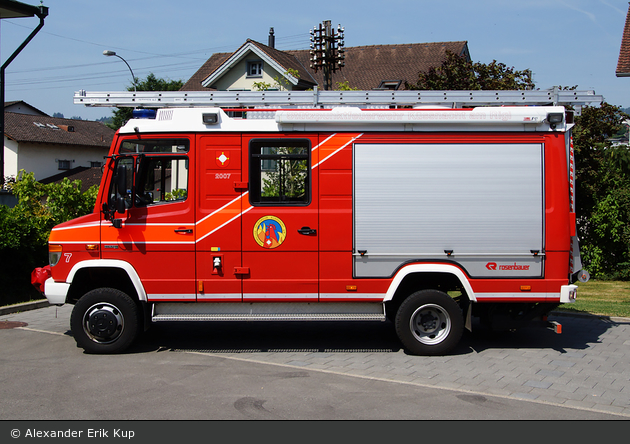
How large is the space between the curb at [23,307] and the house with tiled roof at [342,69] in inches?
960

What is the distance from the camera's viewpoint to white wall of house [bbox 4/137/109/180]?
4697 cm

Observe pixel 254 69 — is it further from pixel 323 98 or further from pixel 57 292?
pixel 57 292

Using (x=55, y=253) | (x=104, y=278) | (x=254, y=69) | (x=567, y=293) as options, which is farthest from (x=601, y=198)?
(x=254, y=69)

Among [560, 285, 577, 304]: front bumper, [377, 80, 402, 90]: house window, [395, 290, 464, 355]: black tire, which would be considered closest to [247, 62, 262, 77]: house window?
[377, 80, 402, 90]: house window

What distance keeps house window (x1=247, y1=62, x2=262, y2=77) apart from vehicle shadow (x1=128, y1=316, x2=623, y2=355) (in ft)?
96.3

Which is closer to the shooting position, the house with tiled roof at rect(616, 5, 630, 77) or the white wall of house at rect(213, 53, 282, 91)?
the house with tiled roof at rect(616, 5, 630, 77)

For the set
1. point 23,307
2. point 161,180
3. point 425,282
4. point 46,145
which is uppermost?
point 46,145

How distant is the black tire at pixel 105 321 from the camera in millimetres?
7391

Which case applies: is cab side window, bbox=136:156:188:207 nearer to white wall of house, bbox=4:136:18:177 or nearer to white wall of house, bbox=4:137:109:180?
white wall of house, bbox=4:137:109:180

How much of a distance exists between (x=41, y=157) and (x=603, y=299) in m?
48.2

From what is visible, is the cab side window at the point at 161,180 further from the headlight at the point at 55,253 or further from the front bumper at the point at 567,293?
the front bumper at the point at 567,293

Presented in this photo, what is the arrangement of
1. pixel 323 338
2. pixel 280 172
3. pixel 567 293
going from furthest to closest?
pixel 323 338
pixel 280 172
pixel 567 293

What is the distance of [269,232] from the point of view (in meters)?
7.36
